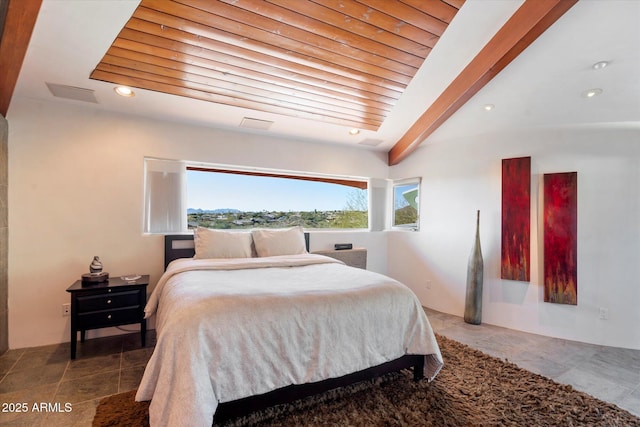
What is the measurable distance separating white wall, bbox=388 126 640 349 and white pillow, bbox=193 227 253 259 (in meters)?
2.63

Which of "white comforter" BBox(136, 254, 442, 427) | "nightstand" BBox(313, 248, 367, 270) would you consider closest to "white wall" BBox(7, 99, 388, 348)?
"white comforter" BBox(136, 254, 442, 427)

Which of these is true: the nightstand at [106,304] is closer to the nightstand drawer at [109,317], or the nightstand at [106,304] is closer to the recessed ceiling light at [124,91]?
the nightstand drawer at [109,317]

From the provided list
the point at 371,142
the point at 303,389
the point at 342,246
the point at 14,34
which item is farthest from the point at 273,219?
the point at 14,34

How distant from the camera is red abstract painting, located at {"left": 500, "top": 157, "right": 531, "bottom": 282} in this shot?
3270 millimetres

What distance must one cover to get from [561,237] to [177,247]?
4.23 m

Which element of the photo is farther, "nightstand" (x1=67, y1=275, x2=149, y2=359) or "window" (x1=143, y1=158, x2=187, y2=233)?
"window" (x1=143, y1=158, x2=187, y2=233)

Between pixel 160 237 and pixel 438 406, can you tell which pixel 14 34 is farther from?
pixel 438 406

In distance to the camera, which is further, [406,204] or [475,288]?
[406,204]

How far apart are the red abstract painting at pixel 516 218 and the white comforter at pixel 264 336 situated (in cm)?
191

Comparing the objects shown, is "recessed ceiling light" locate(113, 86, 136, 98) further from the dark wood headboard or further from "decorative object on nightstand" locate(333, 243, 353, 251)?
"decorative object on nightstand" locate(333, 243, 353, 251)

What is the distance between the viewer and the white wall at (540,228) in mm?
2887

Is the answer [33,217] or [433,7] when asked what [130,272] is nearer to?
[33,217]

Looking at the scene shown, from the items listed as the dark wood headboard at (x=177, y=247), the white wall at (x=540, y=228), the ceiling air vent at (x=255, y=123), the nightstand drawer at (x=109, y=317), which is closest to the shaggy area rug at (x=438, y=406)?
the nightstand drawer at (x=109, y=317)

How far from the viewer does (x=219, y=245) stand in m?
3.09
